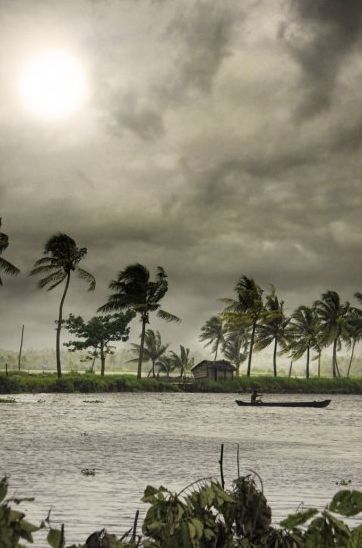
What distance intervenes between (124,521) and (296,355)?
330 feet

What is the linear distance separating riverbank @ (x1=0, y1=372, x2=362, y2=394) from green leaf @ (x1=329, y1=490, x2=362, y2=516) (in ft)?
217

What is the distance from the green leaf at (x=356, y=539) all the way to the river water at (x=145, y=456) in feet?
25.1

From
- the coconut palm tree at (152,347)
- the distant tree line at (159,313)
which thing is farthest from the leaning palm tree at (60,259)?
the coconut palm tree at (152,347)

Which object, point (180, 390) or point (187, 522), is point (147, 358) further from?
point (187, 522)

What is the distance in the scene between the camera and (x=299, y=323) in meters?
106

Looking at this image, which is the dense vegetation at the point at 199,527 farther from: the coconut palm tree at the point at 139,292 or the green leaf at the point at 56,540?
the coconut palm tree at the point at 139,292

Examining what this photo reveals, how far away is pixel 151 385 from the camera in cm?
7931

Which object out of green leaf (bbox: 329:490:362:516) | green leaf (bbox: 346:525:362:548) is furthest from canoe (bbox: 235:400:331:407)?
green leaf (bbox: 346:525:362:548)

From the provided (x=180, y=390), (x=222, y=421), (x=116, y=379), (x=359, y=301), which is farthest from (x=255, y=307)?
(x=222, y=421)

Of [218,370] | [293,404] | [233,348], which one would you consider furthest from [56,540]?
[233,348]

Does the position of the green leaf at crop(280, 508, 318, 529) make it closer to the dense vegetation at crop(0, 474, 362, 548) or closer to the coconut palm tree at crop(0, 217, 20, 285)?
the dense vegetation at crop(0, 474, 362, 548)

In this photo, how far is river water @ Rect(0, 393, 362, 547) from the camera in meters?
14.8

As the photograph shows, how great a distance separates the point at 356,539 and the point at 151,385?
250 feet

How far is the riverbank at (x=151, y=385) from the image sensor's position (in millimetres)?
69562
